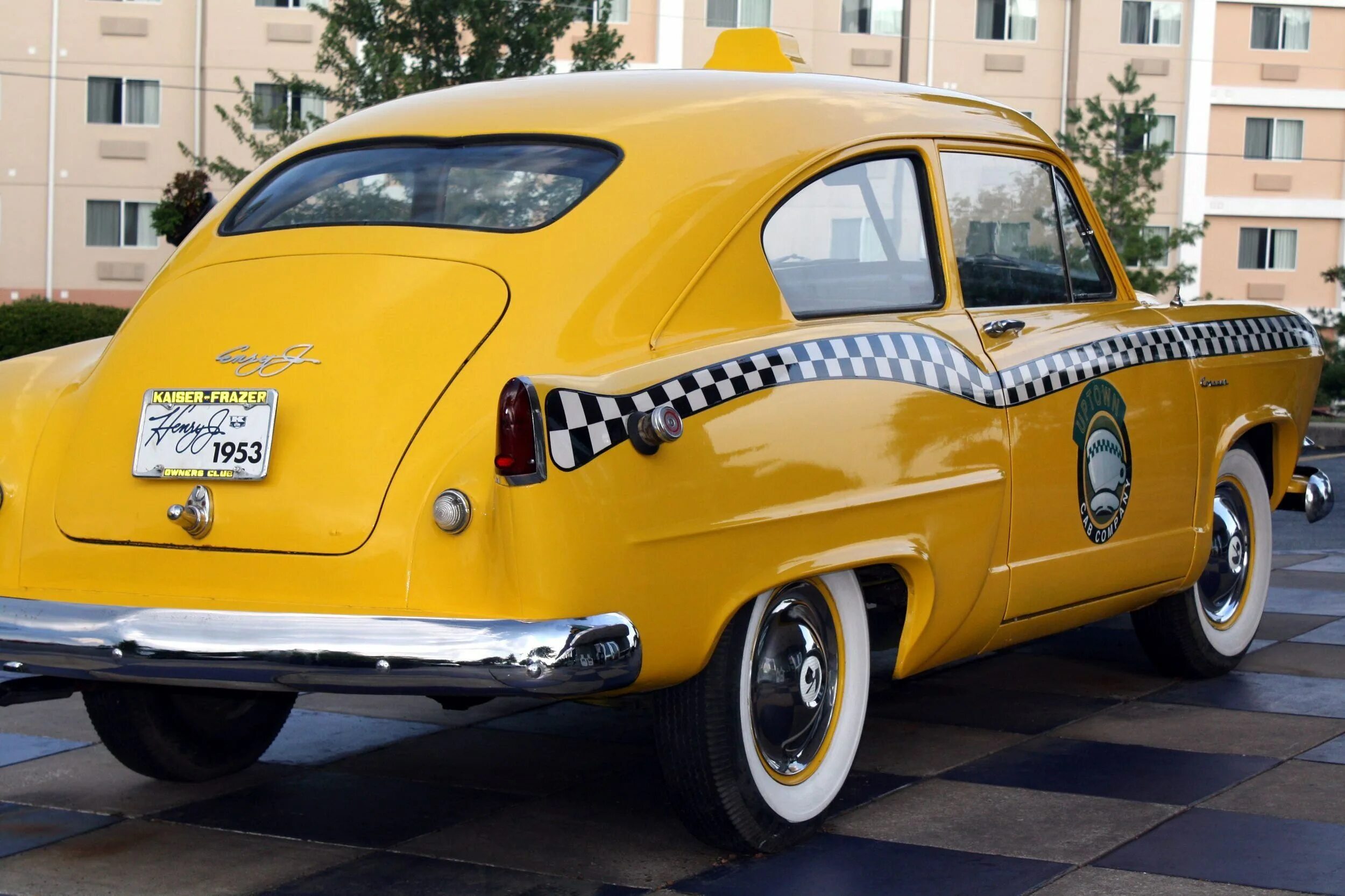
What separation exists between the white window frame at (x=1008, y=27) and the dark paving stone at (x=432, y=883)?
40283 mm

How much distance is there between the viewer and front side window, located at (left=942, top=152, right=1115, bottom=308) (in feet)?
16.2

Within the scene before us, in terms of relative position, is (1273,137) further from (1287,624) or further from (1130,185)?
(1287,624)

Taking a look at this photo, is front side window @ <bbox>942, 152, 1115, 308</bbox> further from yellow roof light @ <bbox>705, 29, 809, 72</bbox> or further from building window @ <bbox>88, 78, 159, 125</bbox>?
building window @ <bbox>88, 78, 159, 125</bbox>

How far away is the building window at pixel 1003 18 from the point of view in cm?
4184

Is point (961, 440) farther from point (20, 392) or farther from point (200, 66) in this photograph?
point (200, 66)

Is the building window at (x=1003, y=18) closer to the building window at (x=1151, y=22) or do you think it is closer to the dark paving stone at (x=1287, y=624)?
the building window at (x=1151, y=22)

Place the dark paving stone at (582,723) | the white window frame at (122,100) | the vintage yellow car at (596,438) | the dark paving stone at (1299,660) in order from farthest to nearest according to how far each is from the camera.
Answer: the white window frame at (122,100) < the dark paving stone at (1299,660) < the dark paving stone at (582,723) < the vintage yellow car at (596,438)

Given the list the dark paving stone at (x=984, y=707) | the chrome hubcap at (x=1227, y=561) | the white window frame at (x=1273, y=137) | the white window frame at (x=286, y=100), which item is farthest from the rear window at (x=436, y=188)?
the white window frame at (x=1273, y=137)

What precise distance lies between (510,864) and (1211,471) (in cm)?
297

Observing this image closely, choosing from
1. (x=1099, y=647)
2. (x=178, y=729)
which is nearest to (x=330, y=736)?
(x=178, y=729)

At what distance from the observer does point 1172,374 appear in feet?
17.9

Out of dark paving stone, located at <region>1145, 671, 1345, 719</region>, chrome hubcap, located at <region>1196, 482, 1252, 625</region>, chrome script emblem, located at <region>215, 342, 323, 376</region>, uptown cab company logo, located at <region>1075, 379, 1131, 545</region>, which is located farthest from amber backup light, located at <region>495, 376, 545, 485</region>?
chrome hubcap, located at <region>1196, 482, 1252, 625</region>

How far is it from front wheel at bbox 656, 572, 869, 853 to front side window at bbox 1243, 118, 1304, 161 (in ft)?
143

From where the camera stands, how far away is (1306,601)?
7844 mm
